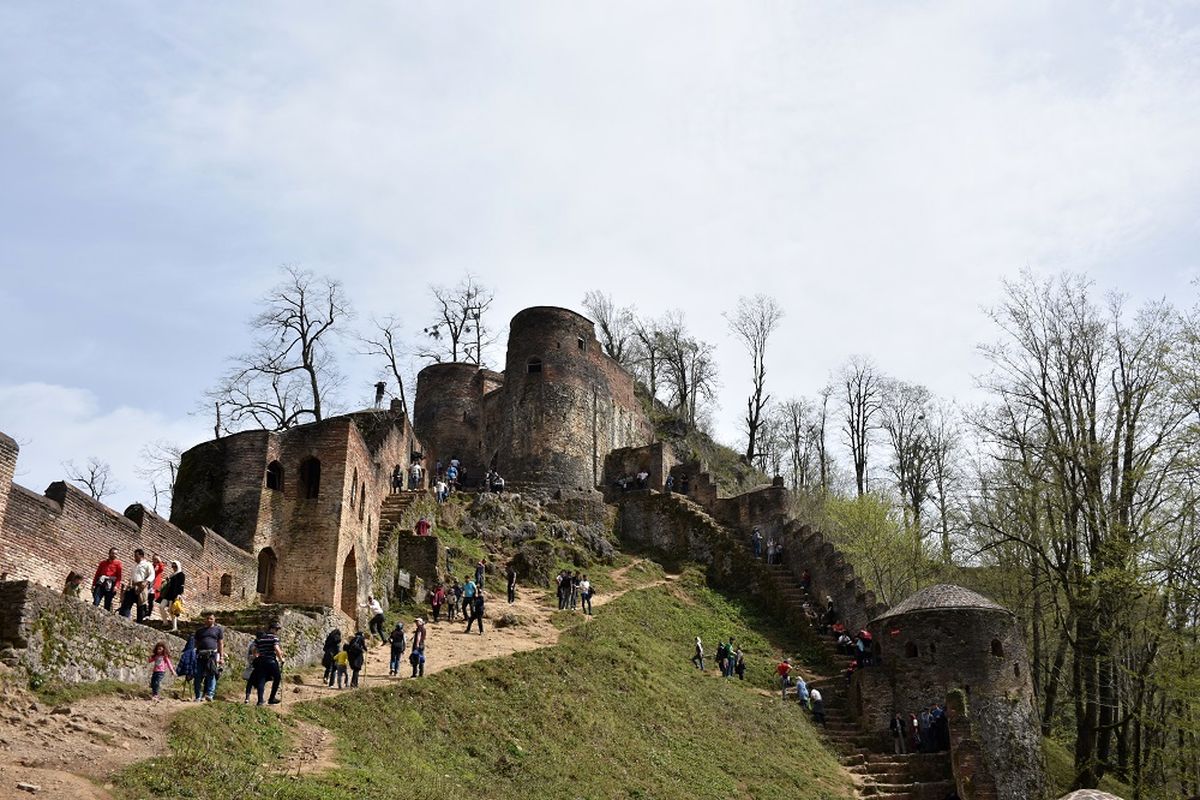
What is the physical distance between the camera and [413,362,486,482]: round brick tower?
47.2 metres

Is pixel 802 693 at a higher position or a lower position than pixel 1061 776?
higher

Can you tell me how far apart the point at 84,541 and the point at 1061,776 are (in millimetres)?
23733

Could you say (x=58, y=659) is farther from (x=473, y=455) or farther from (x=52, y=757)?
(x=473, y=455)

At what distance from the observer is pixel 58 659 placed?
1362 centimetres

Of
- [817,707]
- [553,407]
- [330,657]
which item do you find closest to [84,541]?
[330,657]

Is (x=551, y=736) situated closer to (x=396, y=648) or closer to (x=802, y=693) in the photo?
(x=396, y=648)

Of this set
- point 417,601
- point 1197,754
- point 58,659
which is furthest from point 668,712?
point 58,659

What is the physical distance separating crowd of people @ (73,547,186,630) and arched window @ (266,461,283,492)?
5.00 m

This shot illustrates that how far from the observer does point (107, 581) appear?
16766 millimetres

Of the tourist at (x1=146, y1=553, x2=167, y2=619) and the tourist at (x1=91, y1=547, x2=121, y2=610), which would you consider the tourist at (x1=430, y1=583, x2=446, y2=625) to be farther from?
the tourist at (x1=91, y1=547, x2=121, y2=610)

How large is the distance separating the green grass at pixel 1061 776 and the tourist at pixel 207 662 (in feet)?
66.1

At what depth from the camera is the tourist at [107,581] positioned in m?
16.7

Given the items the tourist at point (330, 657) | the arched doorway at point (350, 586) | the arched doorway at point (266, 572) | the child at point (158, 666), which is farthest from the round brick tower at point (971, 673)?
the child at point (158, 666)

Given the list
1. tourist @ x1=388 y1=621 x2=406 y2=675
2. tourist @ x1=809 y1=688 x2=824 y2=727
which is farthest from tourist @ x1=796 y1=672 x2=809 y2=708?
tourist @ x1=388 y1=621 x2=406 y2=675
